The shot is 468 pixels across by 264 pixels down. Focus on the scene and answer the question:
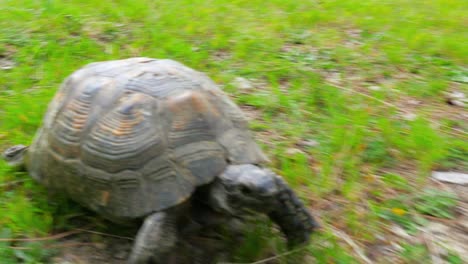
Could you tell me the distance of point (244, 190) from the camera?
1.85 meters

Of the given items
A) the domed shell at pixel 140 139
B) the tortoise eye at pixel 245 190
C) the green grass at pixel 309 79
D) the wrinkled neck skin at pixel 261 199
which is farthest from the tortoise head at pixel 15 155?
the tortoise eye at pixel 245 190

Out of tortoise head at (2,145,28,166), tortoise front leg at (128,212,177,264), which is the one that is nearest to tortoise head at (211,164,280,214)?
tortoise front leg at (128,212,177,264)

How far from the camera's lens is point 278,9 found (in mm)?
4820

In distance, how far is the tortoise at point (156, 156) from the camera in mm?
1946

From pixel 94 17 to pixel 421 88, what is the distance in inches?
102

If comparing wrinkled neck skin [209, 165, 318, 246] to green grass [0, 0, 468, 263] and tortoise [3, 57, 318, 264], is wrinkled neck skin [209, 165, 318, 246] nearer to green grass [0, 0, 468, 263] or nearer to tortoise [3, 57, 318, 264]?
tortoise [3, 57, 318, 264]

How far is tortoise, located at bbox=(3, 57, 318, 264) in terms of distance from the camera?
195 cm

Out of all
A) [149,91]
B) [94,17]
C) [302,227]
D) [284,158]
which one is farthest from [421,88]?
[94,17]

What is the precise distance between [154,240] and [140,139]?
14.9 inches

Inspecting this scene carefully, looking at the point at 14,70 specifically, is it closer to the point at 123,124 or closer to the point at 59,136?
the point at 59,136

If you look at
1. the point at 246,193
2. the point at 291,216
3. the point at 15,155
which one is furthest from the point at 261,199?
the point at 15,155

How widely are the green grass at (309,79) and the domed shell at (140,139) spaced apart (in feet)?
1.14

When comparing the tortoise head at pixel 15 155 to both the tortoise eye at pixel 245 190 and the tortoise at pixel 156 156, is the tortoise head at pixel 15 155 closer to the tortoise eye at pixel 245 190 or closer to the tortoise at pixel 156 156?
the tortoise at pixel 156 156

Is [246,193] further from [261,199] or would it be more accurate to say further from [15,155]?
[15,155]
